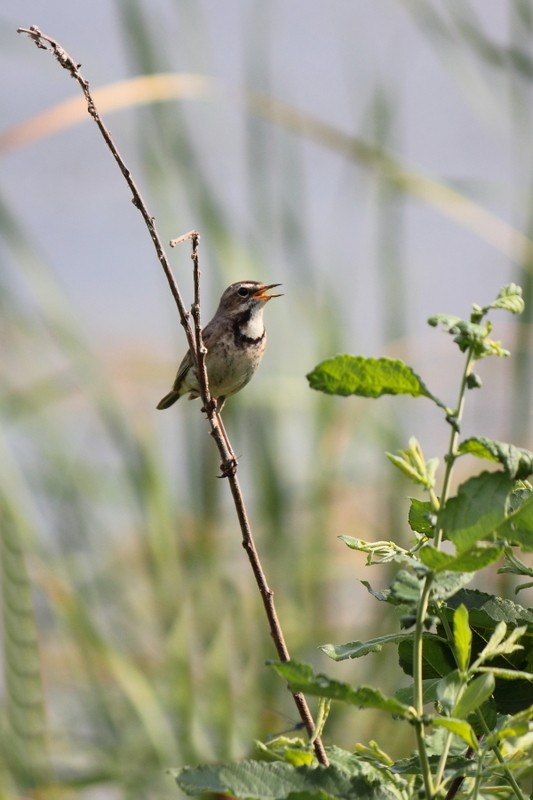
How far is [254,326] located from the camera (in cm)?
296

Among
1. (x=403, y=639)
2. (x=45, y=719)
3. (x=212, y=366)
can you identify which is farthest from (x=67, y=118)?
(x=403, y=639)

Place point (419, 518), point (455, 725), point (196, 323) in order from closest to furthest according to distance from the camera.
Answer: point (455, 725) < point (419, 518) < point (196, 323)

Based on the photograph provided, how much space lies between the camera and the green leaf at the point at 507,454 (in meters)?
0.77

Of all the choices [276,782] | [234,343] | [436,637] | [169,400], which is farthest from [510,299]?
[169,400]

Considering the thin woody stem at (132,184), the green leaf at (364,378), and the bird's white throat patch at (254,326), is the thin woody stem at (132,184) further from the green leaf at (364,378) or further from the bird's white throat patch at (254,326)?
the bird's white throat patch at (254,326)

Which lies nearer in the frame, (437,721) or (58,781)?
(437,721)

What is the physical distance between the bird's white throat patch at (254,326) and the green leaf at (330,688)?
2.21 metres

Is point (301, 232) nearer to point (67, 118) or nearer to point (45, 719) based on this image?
point (67, 118)

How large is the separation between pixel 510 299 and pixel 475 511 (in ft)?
0.56

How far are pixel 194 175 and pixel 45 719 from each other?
2149mm

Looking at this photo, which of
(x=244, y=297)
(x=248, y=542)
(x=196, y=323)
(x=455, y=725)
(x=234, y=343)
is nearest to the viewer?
(x=455, y=725)

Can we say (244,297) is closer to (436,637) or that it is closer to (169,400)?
(169,400)

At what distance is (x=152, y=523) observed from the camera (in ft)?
13.9

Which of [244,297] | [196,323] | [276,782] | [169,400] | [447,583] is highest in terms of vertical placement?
[244,297]
